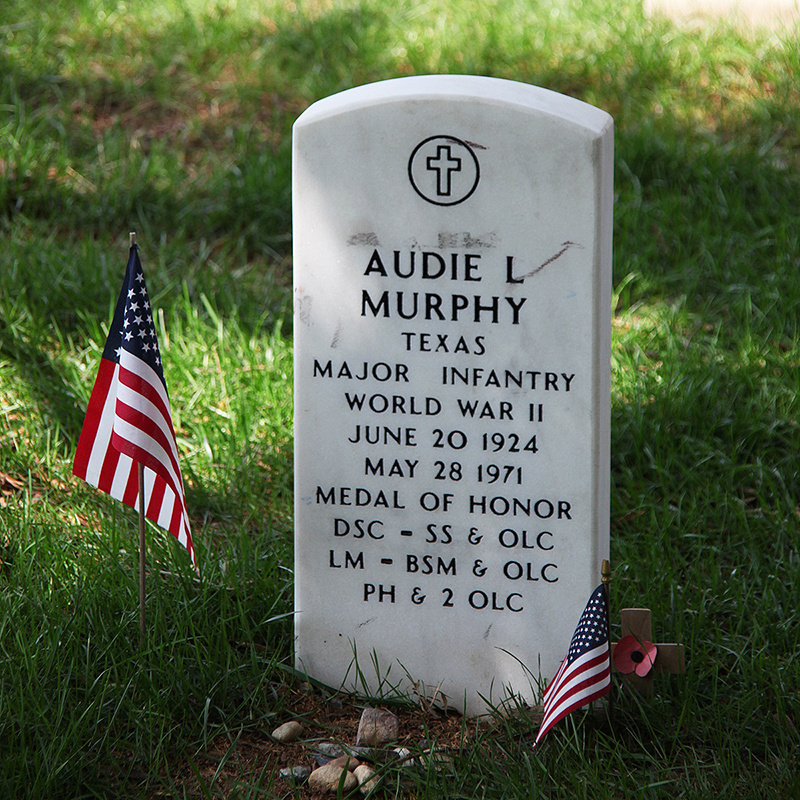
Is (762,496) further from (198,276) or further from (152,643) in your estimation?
(198,276)

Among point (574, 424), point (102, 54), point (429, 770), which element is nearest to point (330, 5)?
point (102, 54)

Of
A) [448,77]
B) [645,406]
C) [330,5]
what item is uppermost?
[330,5]

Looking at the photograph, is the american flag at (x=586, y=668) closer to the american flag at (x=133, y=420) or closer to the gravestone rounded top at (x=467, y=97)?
the american flag at (x=133, y=420)

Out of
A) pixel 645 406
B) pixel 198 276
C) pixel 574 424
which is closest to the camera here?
pixel 574 424

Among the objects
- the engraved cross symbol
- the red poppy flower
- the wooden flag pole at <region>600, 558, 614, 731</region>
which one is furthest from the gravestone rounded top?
the red poppy flower

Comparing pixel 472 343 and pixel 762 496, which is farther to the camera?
pixel 762 496

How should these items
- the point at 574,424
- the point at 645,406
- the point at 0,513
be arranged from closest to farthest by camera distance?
the point at 574,424 → the point at 0,513 → the point at 645,406


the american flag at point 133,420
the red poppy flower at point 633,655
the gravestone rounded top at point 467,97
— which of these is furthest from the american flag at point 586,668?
the gravestone rounded top at point 467,97

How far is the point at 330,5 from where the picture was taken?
22.7 feet

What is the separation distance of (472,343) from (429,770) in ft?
3.11

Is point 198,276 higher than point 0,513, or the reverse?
point 198,276

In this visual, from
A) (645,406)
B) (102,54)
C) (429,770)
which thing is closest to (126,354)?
(429,770)

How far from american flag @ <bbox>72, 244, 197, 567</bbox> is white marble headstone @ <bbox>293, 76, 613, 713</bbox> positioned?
319 mm

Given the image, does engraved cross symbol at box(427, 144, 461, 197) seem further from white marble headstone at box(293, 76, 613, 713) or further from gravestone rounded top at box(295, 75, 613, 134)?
gravestone rounded top at box(295, 75, 613, 134)
